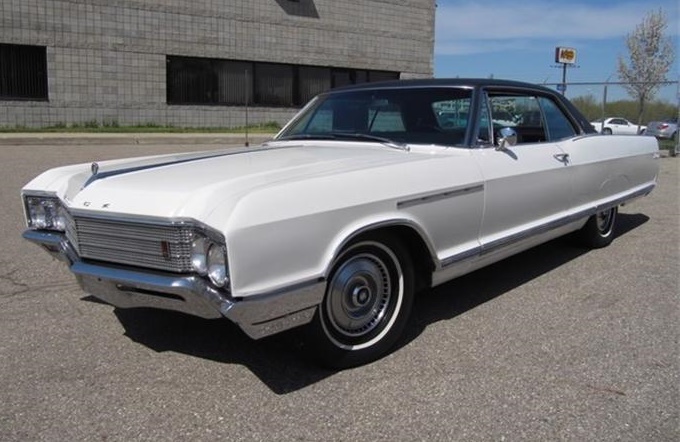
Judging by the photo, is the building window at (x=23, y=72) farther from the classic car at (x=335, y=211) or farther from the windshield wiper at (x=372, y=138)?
the windshield wiper at (x=372, y=138)

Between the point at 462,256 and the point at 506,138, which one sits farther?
the point at 506,138

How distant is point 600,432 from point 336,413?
117 centimetres

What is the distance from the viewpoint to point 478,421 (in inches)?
115

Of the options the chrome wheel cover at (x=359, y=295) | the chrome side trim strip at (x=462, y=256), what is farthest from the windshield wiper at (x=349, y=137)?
the chrome wheel cover at (x=359, y=295)

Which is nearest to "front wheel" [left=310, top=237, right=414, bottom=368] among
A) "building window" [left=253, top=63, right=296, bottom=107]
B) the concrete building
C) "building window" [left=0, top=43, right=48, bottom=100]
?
the concrete building

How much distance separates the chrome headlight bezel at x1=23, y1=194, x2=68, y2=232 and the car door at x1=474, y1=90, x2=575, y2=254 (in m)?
2.60

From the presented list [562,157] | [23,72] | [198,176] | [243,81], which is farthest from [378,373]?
[243,81]

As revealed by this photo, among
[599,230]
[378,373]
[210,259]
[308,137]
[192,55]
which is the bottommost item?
[378,373]

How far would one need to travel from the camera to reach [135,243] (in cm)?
310

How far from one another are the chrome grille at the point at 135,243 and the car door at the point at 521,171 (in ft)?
6.68

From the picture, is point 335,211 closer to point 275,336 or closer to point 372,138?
point 275,336

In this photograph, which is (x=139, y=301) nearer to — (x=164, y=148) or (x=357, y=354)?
(x=357, y=354)

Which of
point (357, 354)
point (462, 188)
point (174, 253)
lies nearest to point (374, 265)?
point (357, 354)

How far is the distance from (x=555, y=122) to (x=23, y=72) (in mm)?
17979
